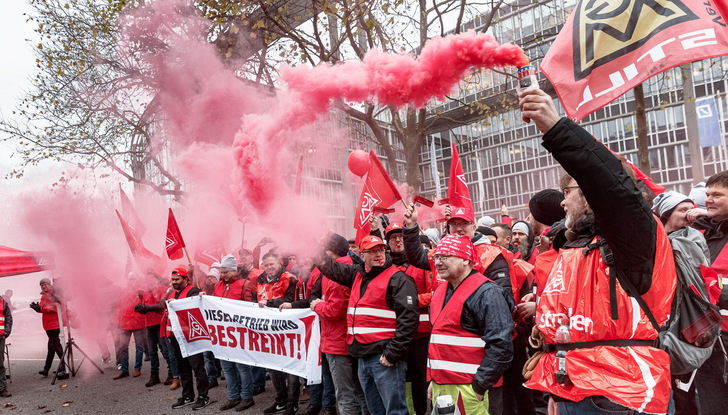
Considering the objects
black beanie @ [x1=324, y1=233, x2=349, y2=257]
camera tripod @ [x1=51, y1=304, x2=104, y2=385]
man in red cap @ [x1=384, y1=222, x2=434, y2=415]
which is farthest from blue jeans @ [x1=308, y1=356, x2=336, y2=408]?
camera tripod @ [x1=51, y1=304, x2=104, y2=385]

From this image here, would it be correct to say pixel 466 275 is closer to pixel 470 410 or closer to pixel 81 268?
pixel 470 410

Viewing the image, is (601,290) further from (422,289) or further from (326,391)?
(326,391)

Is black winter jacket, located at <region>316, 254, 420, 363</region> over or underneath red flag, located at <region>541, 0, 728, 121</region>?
underneath

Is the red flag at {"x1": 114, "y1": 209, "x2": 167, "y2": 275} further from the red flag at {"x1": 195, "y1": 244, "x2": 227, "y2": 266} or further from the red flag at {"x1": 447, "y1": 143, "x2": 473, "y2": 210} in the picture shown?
the red flag at {"x1": 447, "y1": 143, "x2": 473, "y2": 210}

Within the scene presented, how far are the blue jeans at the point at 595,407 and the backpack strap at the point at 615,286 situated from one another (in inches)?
14.8

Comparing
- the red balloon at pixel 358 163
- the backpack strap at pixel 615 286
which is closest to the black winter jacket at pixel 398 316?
the backpack strap at pixel 615 286

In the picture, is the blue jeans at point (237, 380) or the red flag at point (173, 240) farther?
the red flag at point (173, 240)

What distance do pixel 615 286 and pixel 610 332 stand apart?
0.21 meters

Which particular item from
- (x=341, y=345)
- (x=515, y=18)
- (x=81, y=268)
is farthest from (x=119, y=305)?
(x=515, y=18)

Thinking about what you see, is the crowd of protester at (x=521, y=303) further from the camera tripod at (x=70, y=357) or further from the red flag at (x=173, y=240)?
the camera tripod at (x=70, y=357)

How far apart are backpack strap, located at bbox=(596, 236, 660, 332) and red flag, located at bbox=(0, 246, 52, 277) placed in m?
13.5

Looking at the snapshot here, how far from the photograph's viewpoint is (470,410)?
12.6 ft

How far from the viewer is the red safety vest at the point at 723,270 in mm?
3863

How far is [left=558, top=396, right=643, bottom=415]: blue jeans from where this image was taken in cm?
223
